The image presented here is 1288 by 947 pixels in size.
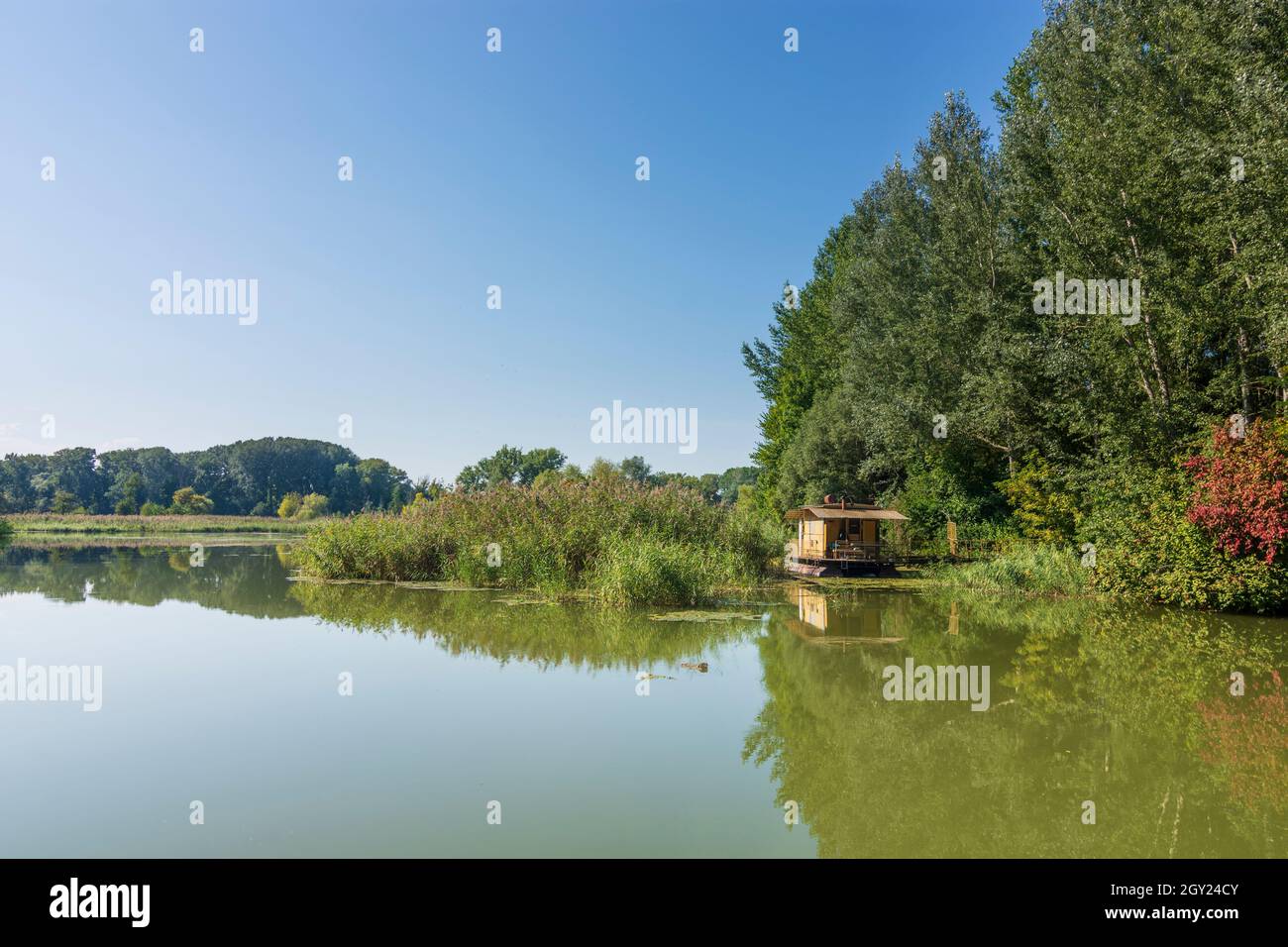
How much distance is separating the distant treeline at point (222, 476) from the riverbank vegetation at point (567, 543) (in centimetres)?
5763

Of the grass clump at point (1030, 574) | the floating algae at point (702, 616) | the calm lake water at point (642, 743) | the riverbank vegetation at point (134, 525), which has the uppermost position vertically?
the riverbank vegetation at point (134, 525)

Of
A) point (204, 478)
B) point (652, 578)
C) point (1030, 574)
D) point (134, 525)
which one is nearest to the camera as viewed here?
point (652, 578)

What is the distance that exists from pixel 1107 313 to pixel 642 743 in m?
17.0

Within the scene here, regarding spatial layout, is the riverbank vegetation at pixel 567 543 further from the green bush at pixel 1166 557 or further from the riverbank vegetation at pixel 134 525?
the riverbank vegetation at pixel 134 525

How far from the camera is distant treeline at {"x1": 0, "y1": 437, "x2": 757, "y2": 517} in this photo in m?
86.7

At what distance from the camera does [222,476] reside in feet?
342

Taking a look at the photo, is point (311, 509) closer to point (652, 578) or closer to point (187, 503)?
point (187, 503)

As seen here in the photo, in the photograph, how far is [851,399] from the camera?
31984 mm

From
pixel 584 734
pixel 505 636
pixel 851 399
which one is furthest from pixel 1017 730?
pixel 851 399


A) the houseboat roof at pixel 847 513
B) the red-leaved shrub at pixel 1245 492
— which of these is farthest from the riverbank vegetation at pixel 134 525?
the red-leaved shrub at pixel 1245 492

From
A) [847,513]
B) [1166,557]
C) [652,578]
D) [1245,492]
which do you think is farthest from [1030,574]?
[652,578]

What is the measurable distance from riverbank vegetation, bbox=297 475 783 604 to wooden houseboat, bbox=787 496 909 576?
195cm

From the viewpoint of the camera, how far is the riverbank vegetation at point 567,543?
16953mm

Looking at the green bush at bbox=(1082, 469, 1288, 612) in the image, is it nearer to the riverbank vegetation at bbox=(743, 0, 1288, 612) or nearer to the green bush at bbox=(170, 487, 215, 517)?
the riverbank vegetation at bbox=(743, 0, 1288, 612)
